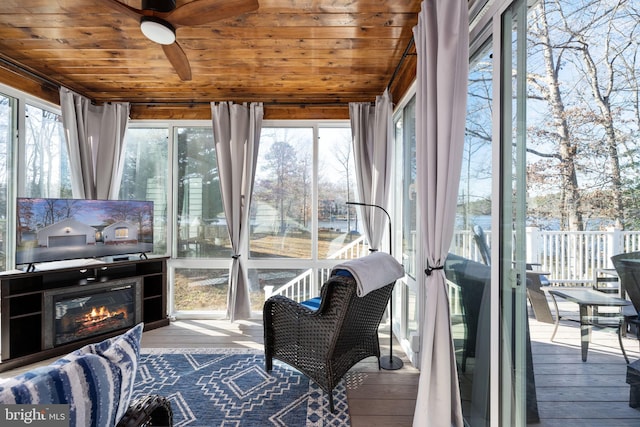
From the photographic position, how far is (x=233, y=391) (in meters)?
2.26

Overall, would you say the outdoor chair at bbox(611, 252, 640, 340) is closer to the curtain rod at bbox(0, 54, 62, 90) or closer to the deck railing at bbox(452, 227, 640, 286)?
the deck railing at bbox(452, 227, 640, 286)

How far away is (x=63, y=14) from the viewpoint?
221cm

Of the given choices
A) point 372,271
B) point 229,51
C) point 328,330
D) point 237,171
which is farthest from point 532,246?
point 237,171

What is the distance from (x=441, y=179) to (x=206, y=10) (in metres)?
1.62

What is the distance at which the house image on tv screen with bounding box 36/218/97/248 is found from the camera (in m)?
2.78

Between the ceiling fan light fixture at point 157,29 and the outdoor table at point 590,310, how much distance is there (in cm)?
240

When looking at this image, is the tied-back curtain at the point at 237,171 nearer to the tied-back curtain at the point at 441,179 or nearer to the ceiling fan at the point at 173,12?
the ceiling fan at the point at 173,12

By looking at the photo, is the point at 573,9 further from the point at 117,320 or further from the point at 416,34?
the point at 117,320

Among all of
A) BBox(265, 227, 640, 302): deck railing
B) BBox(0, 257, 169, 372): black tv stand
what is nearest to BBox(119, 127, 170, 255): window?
BBox(0, 257, 169, 372): black tv stand

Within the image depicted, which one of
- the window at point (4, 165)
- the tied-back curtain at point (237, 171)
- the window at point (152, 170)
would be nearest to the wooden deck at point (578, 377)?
the tied-back curtain at point (237, 171)

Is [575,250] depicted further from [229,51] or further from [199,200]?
[199,200]

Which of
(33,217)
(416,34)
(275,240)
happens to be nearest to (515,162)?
(416,34)

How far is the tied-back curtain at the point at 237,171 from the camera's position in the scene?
358 centimetres

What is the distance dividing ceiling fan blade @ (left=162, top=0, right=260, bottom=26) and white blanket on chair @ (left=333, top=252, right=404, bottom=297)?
5.30 feet
